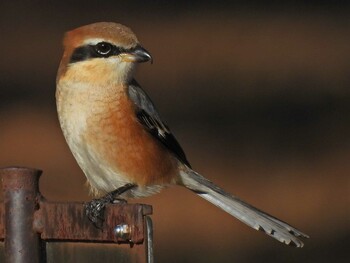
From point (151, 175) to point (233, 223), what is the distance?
1.71m

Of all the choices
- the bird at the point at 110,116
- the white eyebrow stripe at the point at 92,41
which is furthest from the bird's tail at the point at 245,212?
the white eyebrow stripe at the point at 92,41

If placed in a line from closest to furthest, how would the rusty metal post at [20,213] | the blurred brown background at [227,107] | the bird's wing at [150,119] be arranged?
the rusty metal post at [20,213] < the bird's wing at [150,119] < the blurred brown background at [227,107]

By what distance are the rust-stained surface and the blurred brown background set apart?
3.00 metres

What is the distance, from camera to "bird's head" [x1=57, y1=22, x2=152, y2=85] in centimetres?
424

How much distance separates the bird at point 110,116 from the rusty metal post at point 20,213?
1197 millimetres

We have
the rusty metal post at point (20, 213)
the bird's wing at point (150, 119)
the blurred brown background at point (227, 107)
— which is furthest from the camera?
the blurred brown background at point (227, 107)

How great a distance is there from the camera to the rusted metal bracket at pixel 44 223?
2.83m

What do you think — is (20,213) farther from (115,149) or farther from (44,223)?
(115,149)

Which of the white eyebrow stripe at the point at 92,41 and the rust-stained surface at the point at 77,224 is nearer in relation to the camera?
the rust-stained surface at the point at 77,224

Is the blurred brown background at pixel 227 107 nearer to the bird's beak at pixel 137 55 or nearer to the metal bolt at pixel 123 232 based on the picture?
the bird's beak at pixel 137 55

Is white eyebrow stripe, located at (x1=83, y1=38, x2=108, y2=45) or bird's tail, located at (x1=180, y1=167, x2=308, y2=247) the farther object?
bird's tail, located at (x1=180, y1=167, x2=308, y2=247)

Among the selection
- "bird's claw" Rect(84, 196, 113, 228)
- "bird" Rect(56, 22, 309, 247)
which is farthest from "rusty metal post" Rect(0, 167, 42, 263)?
"bird" Rect(56, 22, 309, 247)

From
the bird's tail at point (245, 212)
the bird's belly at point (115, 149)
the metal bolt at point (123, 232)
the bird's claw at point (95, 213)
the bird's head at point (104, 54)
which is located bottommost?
the bird's tail at point (245, 212)

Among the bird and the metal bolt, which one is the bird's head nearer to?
the bird
